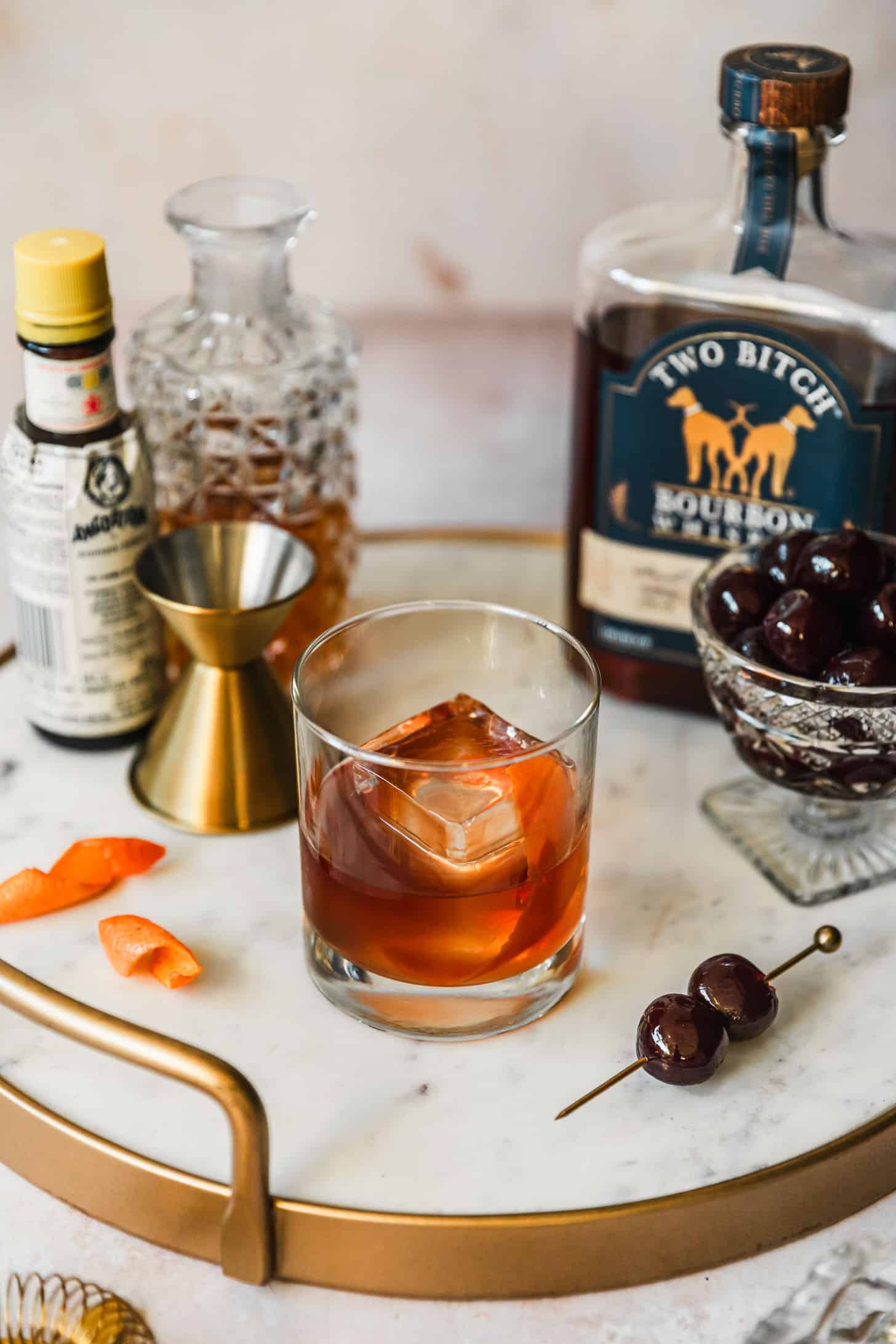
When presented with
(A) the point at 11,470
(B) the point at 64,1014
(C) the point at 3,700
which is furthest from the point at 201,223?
(B) the point at 64,1014

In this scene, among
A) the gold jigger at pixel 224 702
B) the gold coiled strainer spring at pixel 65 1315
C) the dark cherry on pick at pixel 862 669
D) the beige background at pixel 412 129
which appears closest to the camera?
the gold coiled strainer spring at pixel 65 1315

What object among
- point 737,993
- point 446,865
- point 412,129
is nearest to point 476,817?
point 446,865

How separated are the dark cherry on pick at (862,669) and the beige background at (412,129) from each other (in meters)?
0.41

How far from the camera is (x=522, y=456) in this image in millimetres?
1065

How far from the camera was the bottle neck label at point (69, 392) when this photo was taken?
69 cm

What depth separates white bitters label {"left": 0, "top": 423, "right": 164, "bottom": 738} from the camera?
28.0 inches

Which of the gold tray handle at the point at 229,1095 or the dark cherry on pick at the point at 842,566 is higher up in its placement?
the dark cherry on pick at the point at 842,566

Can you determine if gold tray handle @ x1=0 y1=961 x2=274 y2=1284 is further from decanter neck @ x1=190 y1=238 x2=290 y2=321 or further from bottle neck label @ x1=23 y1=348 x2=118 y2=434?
decanter neck @ x1=190 y1=238 x2=290 y2=321

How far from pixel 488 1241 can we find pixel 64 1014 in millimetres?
172

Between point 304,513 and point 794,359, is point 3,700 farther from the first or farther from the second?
point 794,359

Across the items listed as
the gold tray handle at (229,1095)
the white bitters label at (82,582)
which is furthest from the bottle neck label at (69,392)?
the gold tray handle at (229,1095)

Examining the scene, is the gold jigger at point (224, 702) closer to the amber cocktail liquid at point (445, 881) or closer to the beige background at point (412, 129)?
the amber cocktail liquid at point (445, 881)

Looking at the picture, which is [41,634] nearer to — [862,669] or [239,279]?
[239,279]

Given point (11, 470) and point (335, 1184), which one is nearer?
point (335, 1184)
